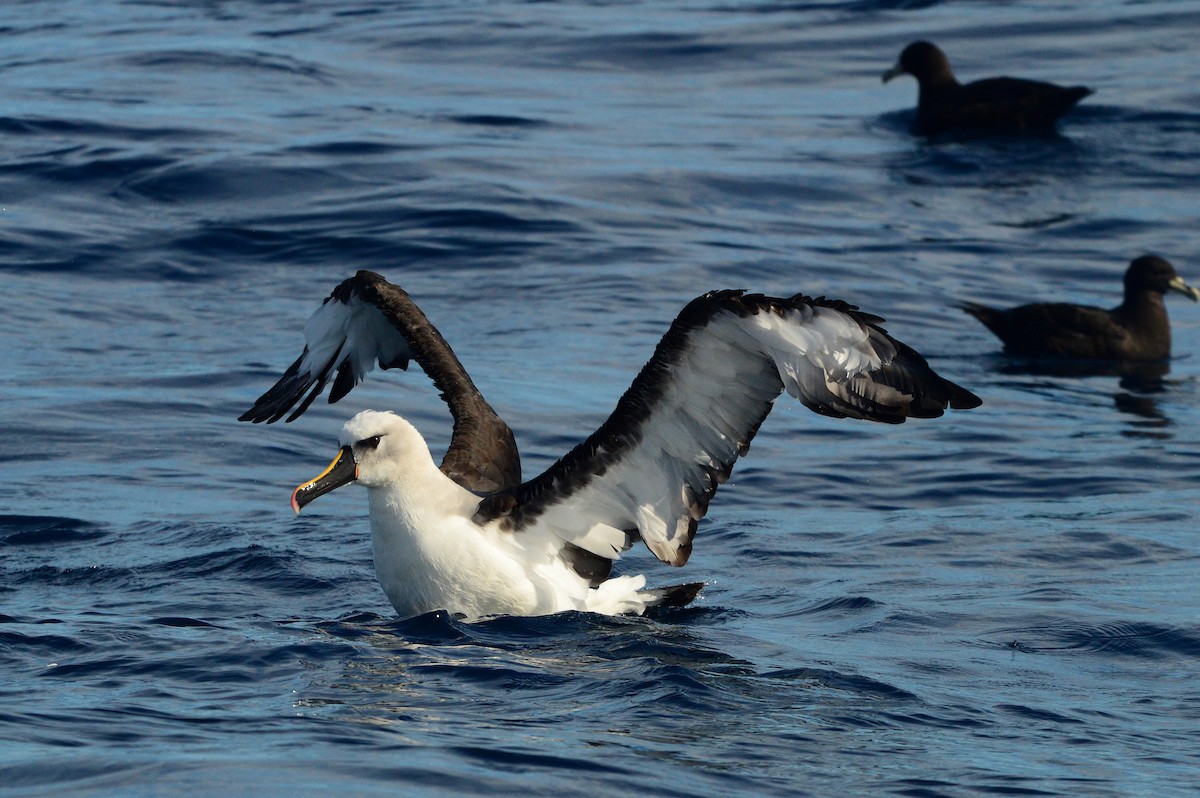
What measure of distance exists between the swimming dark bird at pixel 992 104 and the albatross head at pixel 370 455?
52.9 ft

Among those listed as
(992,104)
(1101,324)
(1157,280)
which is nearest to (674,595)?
(1101,324)

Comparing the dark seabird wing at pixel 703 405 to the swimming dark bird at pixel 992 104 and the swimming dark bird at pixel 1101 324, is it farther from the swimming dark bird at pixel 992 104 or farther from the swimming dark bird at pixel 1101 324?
the swimming dark bird at pixel 992 104

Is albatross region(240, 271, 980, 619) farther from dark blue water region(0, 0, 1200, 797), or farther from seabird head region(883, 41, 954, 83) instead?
seabird head region(883, 41, 954, 83)

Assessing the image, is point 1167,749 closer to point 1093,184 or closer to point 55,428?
point 55,428

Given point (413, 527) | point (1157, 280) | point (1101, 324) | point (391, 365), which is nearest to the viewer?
point (413, 527)

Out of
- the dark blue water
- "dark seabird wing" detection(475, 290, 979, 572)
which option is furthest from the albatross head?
the dark blue water

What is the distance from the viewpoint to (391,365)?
36.0 ft

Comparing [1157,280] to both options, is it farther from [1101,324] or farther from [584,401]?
[584,401]

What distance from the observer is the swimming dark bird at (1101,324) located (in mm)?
16438

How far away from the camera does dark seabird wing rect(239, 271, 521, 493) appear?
393 inches

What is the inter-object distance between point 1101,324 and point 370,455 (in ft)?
32.8

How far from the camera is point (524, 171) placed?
20.6m

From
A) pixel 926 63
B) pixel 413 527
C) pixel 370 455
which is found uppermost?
pixel 926 63

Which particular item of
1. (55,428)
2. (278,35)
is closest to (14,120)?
(278,35)
